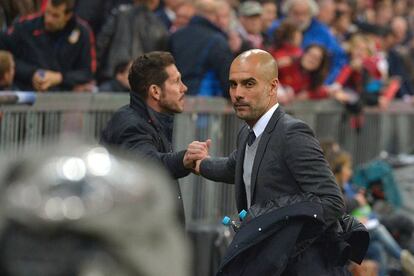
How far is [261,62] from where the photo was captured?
20.1ft

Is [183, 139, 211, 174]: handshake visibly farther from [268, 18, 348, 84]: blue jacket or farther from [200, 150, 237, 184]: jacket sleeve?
[268, 18, 348, 84]: blue jacket

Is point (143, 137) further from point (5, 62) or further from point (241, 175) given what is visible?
point (5, 62)

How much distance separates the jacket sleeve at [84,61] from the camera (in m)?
10.2

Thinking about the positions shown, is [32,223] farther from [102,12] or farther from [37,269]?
[102,12]

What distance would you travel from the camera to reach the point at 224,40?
10.8m

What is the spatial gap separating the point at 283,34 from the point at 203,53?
7.80 feet

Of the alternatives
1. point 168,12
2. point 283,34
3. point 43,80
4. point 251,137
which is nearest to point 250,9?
point 283,34

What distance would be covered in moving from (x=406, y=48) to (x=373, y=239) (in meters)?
7.44

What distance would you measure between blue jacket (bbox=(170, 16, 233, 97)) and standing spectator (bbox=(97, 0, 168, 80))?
0.90 feet

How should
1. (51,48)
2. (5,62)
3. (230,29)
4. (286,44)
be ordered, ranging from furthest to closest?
(286,44) → (230,29) → (51,48) → (5,62)

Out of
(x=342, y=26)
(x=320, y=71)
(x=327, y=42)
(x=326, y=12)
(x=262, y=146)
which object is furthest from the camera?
(x=342, y=26)

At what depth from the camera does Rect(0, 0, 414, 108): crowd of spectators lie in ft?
32.9

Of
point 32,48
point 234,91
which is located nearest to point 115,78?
point 32,48

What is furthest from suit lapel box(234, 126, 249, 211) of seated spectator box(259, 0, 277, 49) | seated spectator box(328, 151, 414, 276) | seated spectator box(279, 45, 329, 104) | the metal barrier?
seated spectator box(259, 0, 277, 49)
